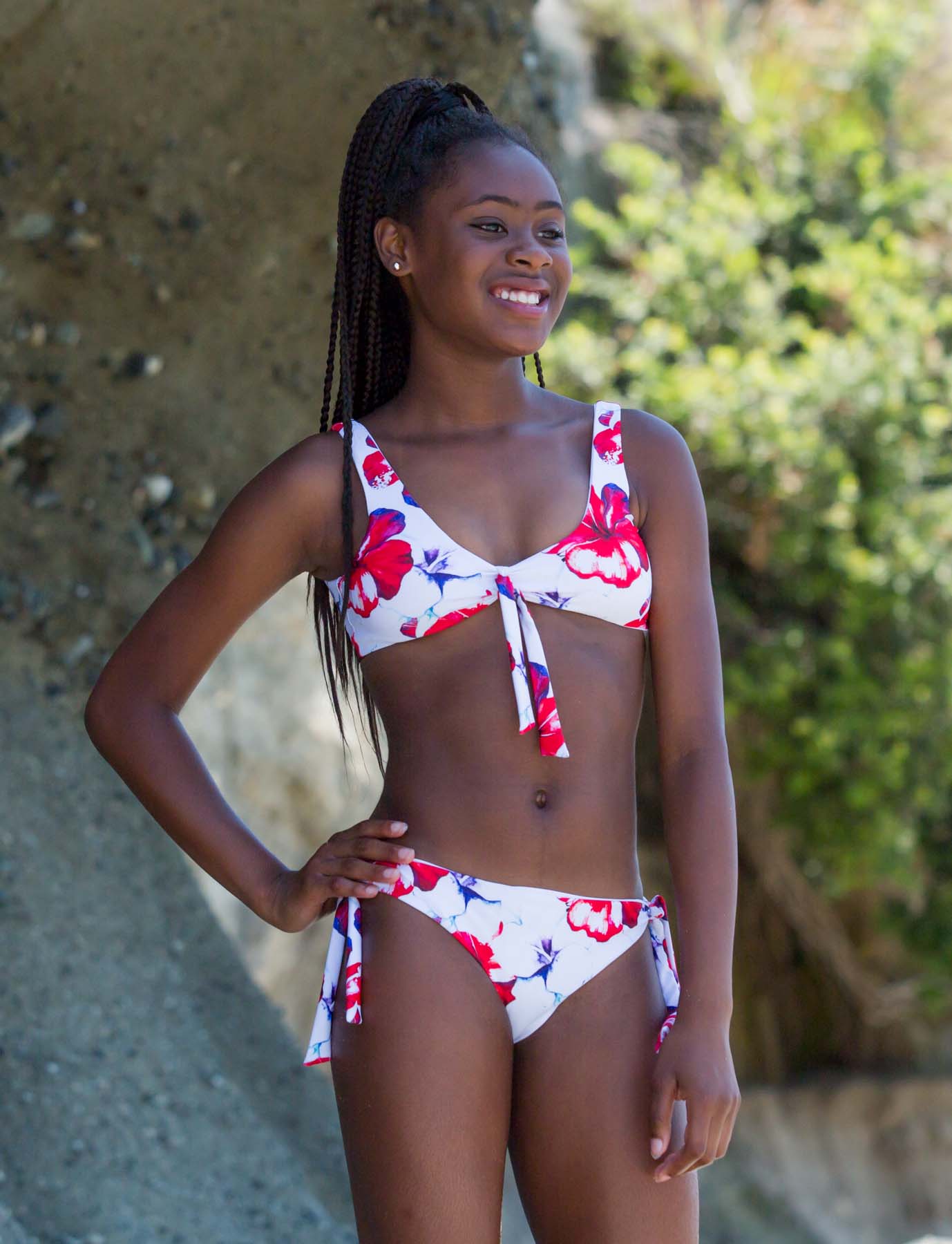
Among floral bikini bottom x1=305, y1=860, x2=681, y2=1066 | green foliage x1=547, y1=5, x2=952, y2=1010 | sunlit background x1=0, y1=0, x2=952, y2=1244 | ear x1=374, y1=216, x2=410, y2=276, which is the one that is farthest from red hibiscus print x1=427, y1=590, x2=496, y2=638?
green foliage x1=547, y1=5, x2=952, y2=1010

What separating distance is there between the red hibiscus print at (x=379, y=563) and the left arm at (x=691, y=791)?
38cm

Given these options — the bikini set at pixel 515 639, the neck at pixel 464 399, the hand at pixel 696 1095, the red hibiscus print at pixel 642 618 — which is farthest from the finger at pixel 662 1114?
the neck at pixel 464 399

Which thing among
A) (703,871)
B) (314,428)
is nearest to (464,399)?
(703,871)

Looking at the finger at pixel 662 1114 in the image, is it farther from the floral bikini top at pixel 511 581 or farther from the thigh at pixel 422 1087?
the floral bikini top at pixel 511 581

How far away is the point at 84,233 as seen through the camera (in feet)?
14.1

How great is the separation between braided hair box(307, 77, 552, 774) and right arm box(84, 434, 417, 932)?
9cm

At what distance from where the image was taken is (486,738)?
2.12 meters

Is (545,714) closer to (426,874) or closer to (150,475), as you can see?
(426,874)

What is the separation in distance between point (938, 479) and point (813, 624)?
80 centimetres

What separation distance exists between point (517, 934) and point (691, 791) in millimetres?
327

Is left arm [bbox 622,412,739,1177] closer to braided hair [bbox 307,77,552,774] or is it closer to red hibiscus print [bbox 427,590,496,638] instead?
red hibiscus print [bbox 427,590,496,638]

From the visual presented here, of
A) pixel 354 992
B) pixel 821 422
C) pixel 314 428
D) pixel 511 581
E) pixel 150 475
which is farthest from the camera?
pixel 821 422

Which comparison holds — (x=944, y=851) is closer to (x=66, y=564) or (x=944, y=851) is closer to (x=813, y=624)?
(x=813, y=624)

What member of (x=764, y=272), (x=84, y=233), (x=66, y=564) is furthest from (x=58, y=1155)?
(x=764, y=272)
